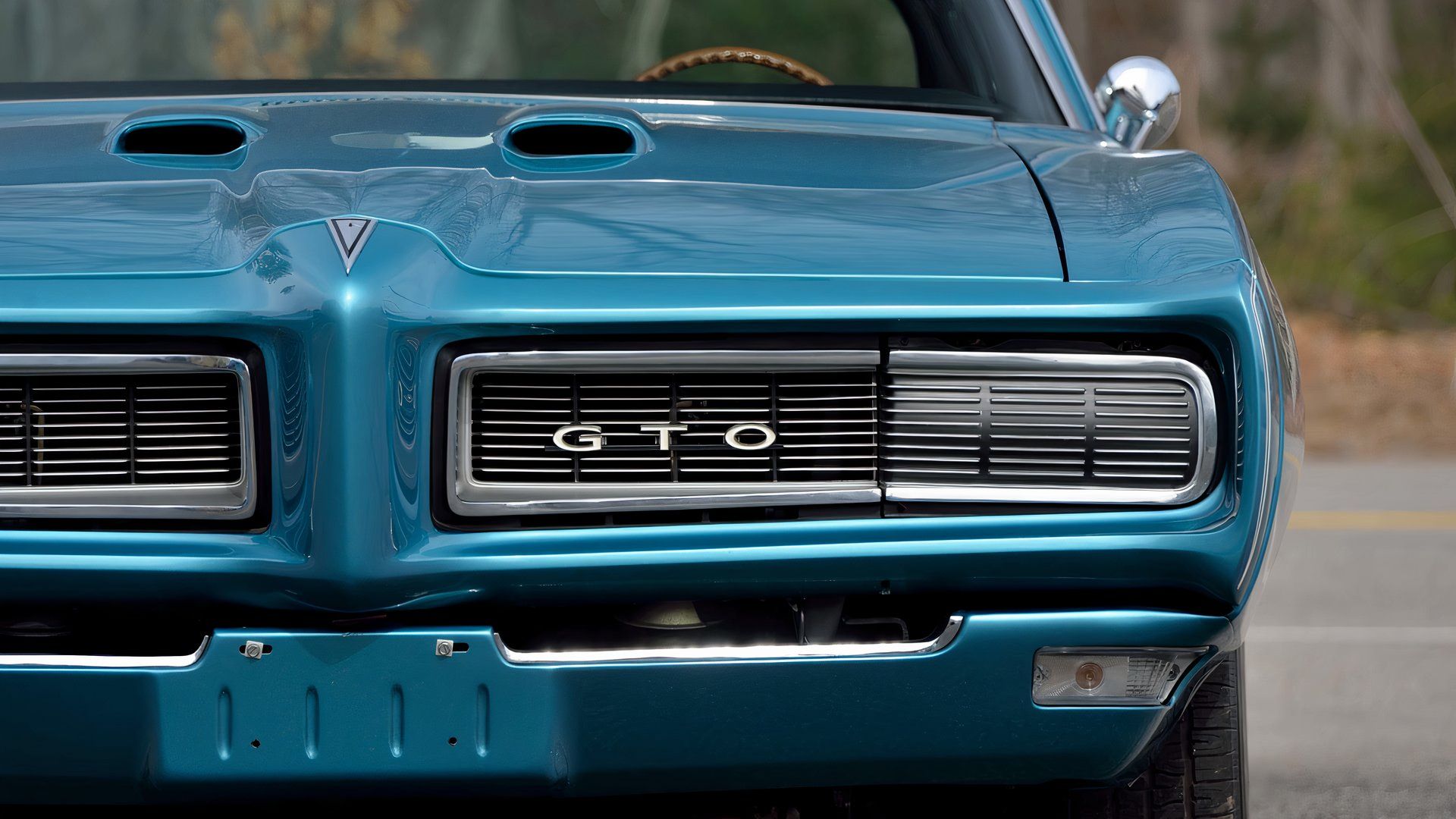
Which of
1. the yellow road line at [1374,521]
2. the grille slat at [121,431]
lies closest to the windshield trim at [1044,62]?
the grille slat at [121,431]

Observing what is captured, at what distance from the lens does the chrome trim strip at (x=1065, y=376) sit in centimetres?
196

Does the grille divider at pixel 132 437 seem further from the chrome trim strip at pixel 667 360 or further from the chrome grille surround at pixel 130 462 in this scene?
the chrome trim strip at pixel 667 360

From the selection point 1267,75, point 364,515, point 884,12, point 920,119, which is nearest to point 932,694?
point 364,515

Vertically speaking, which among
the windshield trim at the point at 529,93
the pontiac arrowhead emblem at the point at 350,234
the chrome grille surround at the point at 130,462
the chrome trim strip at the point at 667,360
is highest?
the windshield trim at the point at 529,93

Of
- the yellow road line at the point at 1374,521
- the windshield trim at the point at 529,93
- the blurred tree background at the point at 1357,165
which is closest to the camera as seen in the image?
the windshield trim at the point at 529,93

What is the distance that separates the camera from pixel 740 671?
1.95 meters

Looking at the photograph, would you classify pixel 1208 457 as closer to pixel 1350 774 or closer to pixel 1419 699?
pixel 1350 774

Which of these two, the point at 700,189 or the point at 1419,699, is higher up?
the point at 700,189

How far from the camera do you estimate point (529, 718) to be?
1.92 metres

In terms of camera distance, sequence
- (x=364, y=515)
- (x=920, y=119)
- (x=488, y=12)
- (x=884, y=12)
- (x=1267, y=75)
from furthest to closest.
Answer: (x=1267, y=75) < (x=884, y=12) < (x=488, y=12) < (x=920, y=119) < (x=364, y=515)

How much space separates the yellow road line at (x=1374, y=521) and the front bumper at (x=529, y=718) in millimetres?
5279

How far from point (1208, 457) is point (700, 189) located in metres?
0.69

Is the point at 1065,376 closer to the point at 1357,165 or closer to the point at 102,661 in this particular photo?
the point at 102,661

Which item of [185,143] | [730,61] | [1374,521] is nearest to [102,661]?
[185,143]
